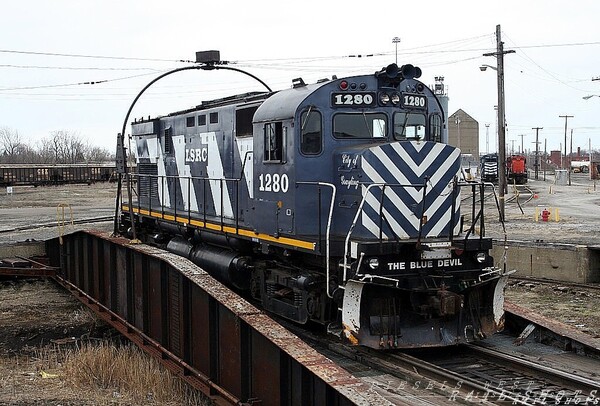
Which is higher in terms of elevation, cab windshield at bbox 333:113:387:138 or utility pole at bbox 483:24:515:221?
utility pole at bbox 483:24:515:221

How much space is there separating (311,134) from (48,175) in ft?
193

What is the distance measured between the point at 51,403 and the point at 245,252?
5162mm

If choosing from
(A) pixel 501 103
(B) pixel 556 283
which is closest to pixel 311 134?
(B) pixel 556 283

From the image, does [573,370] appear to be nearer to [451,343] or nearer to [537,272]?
[451,343]

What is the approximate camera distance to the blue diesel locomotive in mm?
9422

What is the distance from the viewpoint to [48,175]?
64.1m

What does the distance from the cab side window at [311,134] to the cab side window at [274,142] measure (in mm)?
435

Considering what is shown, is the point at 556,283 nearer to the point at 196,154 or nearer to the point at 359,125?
the point at 359,125

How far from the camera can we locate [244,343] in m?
7.42

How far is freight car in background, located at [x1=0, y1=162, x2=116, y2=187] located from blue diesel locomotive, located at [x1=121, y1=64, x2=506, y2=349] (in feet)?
163

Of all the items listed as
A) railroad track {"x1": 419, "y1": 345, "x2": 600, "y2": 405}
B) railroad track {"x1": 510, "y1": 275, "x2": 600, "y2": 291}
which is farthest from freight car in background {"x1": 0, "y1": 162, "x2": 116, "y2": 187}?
railroad track {"x1": 419, "y1": 345, "x2": 600, "y2": 405}

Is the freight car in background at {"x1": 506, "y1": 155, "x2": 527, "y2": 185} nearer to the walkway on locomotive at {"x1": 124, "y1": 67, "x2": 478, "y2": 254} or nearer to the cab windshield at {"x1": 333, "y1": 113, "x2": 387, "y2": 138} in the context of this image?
the walkway on locomotive at {"x1": 124, "y1": 67, "x2": 478, "y2": 254}

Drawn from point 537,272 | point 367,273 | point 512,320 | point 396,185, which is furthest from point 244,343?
point 537,272

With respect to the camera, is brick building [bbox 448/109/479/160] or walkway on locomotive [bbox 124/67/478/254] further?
brick building [bbox 448/109/479/160]
